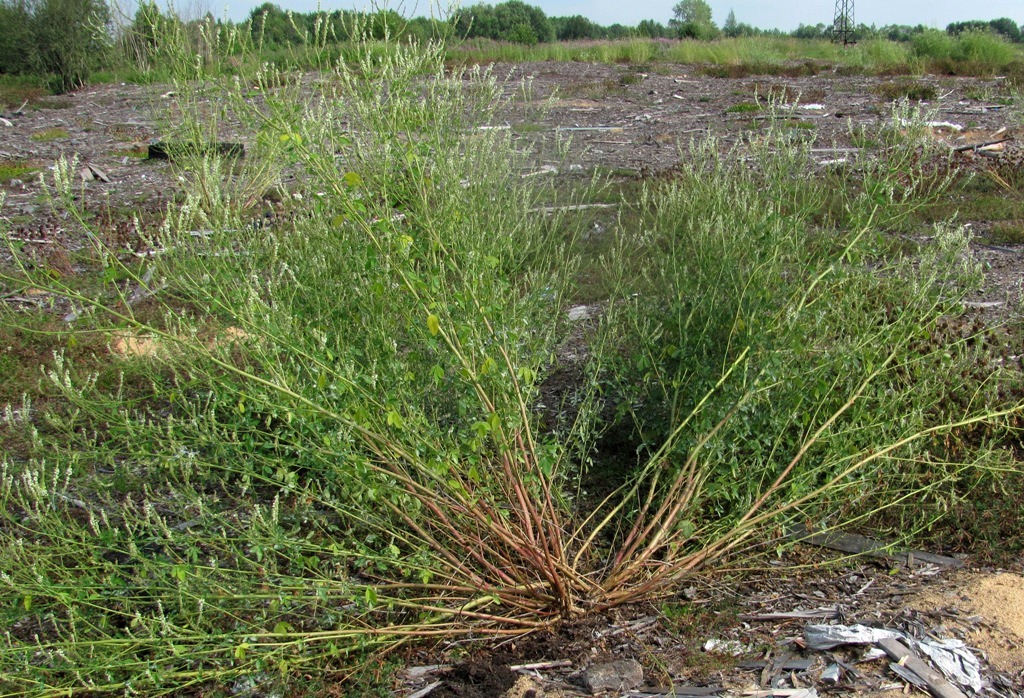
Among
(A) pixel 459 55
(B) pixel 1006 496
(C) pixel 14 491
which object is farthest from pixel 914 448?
(A) pixel 459 55

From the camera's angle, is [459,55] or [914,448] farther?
[459,55]

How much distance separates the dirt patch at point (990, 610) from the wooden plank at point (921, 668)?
239 mm

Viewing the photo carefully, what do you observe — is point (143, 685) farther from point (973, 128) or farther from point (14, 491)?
point (973, 128)

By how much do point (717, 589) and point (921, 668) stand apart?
0.77 metres

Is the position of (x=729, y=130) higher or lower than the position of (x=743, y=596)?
higher

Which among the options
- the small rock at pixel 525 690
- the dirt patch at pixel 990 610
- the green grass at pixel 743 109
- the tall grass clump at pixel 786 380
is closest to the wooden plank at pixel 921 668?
the dirt patch at pixel 990 610

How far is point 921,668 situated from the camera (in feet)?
8.57

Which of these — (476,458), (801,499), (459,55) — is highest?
(459,55)

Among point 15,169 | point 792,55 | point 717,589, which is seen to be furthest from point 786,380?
point 792,55

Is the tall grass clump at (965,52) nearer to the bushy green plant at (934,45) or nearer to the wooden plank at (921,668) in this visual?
the bushy green plant at (934,45)

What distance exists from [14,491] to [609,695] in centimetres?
319

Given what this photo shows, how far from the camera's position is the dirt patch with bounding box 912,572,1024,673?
2.74 metres

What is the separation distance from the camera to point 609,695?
8.57 feet

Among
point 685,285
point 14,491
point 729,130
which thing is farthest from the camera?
point 729,130
